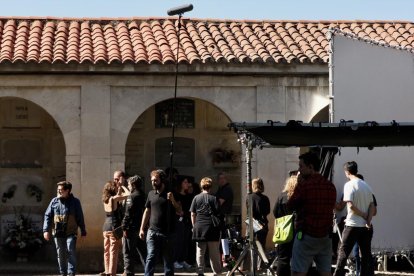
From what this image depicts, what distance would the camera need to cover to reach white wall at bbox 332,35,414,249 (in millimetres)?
17953

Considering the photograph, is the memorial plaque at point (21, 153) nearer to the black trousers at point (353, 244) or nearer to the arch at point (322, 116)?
the arch at point (322, 116)

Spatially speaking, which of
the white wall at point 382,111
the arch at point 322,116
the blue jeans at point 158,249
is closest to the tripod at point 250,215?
the blue jeans at point 158,249

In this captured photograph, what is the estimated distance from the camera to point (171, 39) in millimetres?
24156

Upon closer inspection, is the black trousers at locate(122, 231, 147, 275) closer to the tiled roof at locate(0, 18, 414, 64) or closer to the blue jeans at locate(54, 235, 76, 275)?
the blue jeans at locate(54, 235, 76, 275)

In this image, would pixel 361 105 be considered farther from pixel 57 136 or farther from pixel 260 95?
pixel 57 136

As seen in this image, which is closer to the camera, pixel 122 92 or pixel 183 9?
pixel 183 9

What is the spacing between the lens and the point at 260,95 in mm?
22688

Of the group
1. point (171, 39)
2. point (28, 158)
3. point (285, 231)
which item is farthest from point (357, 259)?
point (28, 158)

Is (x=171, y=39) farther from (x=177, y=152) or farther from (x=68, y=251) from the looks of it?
(x=68, y=251)

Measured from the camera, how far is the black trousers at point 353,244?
1661 cm

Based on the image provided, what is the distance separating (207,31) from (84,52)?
332 cm

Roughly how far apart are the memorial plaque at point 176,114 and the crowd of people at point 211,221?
5.60m

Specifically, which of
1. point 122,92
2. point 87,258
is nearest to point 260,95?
point 122,92

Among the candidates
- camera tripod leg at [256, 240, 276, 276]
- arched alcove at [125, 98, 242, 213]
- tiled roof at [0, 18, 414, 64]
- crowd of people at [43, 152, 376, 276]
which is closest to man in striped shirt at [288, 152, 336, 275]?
crowd of people at [43, 152, 376, 276]
